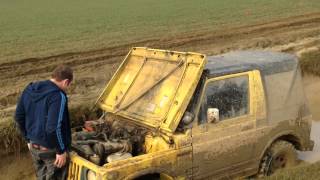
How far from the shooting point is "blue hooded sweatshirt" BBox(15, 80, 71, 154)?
6027 mm

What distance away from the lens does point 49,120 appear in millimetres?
6004

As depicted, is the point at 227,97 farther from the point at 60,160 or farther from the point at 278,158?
the point at 60,160

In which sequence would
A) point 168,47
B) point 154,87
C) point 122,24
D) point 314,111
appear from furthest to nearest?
point 122,24, point 168,47, point 314,111, point 154,87

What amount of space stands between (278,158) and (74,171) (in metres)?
3.32

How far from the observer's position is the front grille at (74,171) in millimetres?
6520

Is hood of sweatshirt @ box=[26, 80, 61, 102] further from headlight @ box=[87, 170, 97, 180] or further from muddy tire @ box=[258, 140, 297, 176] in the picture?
muddy tire @ box=[258, 140, 297, 176]

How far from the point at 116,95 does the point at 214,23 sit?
21388mm

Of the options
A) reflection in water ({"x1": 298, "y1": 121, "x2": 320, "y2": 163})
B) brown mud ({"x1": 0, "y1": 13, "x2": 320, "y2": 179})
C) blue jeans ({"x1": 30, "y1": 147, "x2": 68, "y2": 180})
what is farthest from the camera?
brown mud ({"x1": 0, "y1": 13, "x2": 320, "y2": 179})

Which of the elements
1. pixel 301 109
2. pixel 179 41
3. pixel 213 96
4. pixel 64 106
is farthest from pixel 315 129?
pixel 179 41

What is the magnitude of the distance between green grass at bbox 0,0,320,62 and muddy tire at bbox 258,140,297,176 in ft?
45.1

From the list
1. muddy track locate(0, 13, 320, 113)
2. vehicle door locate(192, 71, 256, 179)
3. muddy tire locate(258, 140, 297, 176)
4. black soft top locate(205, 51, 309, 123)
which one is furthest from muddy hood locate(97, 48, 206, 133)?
muddy track locate(0, 13, 320, 113)

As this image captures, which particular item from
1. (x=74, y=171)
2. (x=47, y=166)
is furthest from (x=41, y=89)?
(x=74, y=171)

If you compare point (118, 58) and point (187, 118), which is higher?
point (187, 118)

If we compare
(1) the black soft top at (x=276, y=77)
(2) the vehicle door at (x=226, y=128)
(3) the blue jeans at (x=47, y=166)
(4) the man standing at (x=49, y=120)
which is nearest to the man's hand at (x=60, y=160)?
(4) the man standing at (x=49, y=120)
